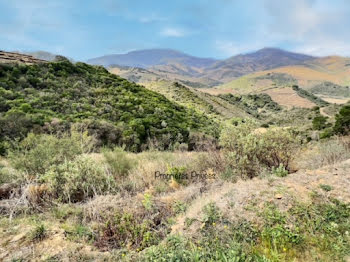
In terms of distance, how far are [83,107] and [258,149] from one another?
13.7m

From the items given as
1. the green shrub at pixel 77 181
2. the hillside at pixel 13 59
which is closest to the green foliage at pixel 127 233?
the green shrub at pixel 77 181

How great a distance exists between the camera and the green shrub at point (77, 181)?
491 cm

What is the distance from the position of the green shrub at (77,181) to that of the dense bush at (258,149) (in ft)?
9.44

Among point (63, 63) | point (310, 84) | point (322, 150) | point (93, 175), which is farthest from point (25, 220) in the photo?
point (310, 84)

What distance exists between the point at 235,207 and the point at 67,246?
241cm

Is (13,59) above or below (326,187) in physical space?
above

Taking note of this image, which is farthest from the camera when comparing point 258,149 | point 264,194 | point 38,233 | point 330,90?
point 330,90

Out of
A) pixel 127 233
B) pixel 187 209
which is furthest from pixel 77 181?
pixel 187 209

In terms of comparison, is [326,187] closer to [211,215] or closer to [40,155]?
[211,215]

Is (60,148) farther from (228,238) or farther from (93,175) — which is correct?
(228,238)

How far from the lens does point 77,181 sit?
16.5ft

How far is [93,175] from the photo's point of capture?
5.24 meters

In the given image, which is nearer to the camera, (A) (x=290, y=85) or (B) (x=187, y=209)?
(B) (x=187, y=209)

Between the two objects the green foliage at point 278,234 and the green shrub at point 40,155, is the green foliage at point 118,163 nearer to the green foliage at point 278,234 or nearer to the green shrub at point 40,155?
the green shrub at point 40,155
